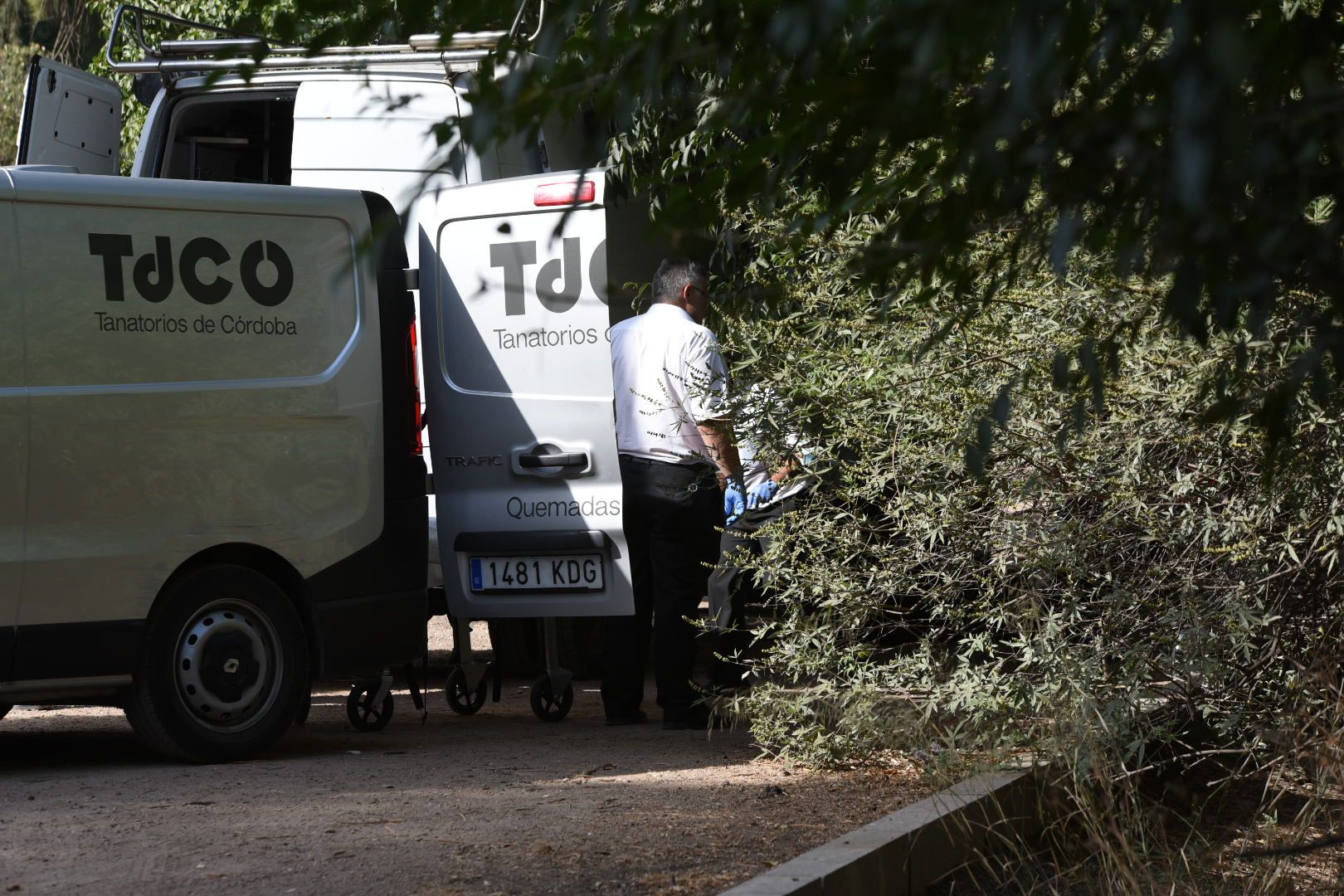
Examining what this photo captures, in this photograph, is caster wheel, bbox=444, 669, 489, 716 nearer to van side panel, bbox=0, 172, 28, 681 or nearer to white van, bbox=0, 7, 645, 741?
white van, bbox=0, 7, 645, 741

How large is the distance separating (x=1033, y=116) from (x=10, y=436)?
4.56m

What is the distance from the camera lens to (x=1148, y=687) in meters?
5.29

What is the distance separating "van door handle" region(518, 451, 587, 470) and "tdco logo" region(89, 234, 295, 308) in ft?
4.13

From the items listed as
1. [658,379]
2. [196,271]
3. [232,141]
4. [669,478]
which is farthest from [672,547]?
[232,141]

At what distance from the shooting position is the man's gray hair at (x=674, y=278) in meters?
7.18

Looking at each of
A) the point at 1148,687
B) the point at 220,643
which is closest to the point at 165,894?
the point at 220,643

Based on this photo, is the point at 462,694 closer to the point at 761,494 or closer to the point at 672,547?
the point at 672,547

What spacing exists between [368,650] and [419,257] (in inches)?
68.4

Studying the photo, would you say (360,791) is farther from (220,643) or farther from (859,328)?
(859,328)

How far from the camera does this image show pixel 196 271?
20.7ft

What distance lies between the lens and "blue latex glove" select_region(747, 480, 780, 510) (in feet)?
20.7

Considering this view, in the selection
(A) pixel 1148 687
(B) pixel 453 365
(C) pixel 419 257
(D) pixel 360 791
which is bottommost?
(D) pixel 360 791

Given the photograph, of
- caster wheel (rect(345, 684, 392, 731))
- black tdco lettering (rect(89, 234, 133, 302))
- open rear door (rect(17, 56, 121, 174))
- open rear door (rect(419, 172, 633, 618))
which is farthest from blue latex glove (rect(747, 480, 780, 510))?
open rear door (rect(17, 56, 121, 174))

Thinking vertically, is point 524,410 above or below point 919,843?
above
